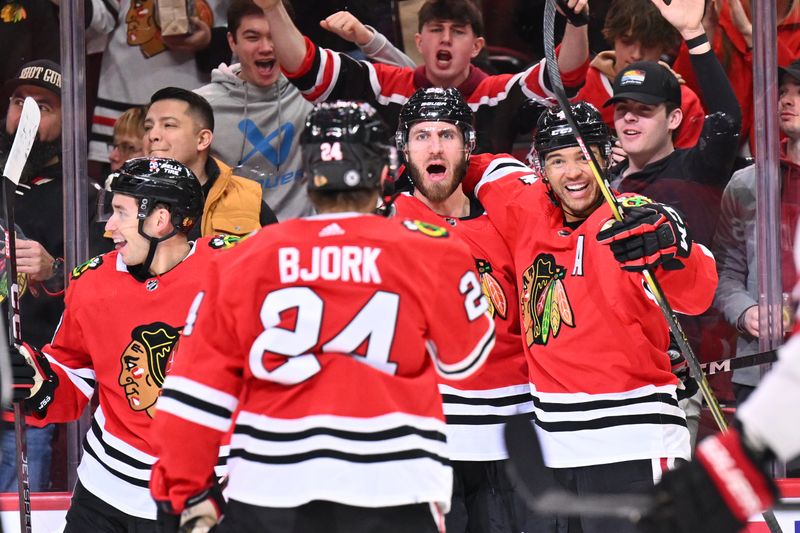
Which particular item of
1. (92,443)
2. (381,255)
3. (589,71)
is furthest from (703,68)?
(92,443)

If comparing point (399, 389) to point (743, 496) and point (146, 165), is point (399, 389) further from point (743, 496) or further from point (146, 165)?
point (146, 165)

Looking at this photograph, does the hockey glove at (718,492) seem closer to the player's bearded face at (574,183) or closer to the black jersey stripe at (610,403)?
the black jersey stripe at (610,403)

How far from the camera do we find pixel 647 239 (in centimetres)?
274

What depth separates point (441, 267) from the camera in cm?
218

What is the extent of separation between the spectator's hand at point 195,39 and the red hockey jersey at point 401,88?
0.43 metres

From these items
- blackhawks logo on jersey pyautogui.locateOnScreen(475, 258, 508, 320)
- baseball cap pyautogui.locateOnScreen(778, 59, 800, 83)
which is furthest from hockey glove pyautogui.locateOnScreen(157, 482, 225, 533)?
baseball cap pyautogui.locateOnScreen(778, 59, 800, 83)

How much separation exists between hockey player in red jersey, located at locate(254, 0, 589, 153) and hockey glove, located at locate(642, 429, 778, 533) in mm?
2290

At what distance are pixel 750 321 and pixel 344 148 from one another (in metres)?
1.80

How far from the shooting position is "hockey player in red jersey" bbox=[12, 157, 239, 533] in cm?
295

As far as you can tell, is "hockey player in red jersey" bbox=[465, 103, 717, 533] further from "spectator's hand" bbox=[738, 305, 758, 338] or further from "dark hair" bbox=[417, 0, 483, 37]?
"dark hair" bbox=[417, 0, 483, 37]

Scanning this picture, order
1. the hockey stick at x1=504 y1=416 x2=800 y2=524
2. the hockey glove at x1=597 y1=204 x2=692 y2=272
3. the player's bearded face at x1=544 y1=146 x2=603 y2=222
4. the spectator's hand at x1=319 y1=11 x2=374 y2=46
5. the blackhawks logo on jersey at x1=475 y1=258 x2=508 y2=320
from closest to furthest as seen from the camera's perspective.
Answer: the hockey stick at x1=504 y1=416 x2=800 y2=524 < the hockey glove at x1=597 y1=204 x2=692 y2=272 < the player's bearded face at x1=544 y1=146 x2=603 y2=222 < the blackhawks logo on jersey at x1=475 y1=258 x2=508 y2=320 < the spectator's hand at x1=319 y1=11 x2=374 y2=46

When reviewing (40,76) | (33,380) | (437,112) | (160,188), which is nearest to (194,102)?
(40,76)

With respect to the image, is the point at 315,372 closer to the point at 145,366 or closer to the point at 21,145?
the point at 145,366

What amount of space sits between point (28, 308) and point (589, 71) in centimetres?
197
